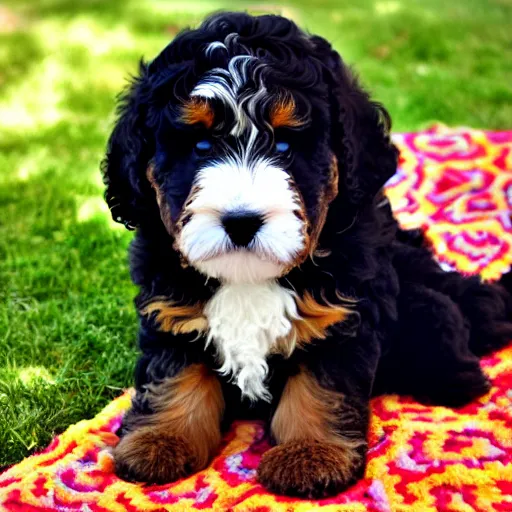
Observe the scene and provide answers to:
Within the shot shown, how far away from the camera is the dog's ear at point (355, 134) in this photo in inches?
143

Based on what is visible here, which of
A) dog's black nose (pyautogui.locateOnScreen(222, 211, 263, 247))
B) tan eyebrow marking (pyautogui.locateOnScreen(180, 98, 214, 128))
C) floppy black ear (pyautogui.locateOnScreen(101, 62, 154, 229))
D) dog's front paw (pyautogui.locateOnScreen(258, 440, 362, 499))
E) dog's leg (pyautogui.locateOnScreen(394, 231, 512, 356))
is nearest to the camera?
dog's black nose (pyautogui.locateOnScreen(222, 211, 263, 247))

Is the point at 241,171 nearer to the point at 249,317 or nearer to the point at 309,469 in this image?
the point at 249,317

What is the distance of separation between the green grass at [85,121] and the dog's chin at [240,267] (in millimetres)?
1232

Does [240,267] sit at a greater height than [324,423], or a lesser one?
greater

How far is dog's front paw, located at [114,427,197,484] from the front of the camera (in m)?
3.68

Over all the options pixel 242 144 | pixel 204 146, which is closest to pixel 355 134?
pixel 242 144

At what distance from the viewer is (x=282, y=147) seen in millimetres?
3428

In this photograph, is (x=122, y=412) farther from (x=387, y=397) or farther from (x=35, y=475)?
(x=387, y=397)

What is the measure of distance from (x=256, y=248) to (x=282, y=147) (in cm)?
47

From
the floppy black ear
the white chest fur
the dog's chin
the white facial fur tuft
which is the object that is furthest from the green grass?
the dog's chin

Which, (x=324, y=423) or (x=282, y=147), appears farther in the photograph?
(x=324, y=423)

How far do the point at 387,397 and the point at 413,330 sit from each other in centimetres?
39

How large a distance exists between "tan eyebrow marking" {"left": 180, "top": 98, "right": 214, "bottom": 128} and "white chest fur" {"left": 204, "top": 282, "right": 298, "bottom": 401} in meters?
0.78

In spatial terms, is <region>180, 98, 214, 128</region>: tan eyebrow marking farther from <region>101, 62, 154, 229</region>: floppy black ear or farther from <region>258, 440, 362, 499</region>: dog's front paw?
<region>258, 440, 362, 499</region>: dog's front paw
